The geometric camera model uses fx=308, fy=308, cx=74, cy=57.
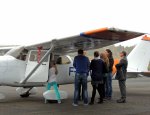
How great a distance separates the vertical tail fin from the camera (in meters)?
13.3

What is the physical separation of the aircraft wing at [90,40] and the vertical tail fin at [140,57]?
386cm

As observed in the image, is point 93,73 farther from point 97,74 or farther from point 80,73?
point 80,73

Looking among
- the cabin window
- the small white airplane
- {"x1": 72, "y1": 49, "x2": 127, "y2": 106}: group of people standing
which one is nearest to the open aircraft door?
the small white airplane

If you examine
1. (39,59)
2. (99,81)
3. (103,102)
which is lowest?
(103,102)

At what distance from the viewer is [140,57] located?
13.6 meters

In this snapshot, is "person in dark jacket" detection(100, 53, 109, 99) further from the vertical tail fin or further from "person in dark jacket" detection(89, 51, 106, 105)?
the vertical tail fin

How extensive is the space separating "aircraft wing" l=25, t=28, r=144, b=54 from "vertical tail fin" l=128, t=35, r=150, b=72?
12.7 ft

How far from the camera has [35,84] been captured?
10.1 metres

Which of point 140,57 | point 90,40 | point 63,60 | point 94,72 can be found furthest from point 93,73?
point 140,57

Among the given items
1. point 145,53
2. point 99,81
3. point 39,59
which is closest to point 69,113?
point 99,81

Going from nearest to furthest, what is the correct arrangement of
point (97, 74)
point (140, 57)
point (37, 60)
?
point (97, 74) → point (37, 60) → point (140, 57)

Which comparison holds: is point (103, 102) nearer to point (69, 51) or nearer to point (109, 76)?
point (109, 76)

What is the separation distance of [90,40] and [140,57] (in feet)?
17.9

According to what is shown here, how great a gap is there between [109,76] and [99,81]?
140 cm
